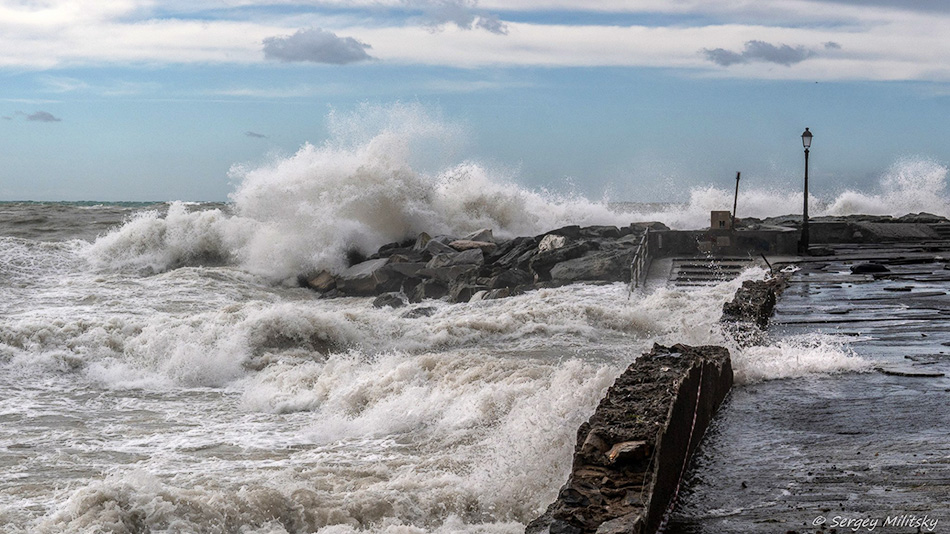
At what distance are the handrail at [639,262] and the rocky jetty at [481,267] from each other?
0.97 ft

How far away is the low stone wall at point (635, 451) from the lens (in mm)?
4867

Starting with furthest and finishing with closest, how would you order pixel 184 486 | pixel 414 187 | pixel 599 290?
1. pixel 414 187
2. pixel 599 290
3. pixel 184 486

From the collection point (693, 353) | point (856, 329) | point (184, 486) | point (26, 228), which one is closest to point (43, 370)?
point (184, 486)

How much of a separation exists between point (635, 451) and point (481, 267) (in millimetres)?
15811

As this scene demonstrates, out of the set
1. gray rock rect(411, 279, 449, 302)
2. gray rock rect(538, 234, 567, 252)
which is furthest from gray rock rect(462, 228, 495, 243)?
gray rock rect(411, 279, 449, 302)

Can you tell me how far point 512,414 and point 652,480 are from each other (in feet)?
11.6

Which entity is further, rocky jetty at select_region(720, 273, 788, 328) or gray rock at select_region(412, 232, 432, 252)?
gray rock at select_region(412, 232, 432, 252)

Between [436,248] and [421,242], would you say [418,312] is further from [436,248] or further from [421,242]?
[421,242]

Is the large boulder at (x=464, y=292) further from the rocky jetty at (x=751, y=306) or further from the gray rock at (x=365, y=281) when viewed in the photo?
the rocky jetty at (x=751, y=306)

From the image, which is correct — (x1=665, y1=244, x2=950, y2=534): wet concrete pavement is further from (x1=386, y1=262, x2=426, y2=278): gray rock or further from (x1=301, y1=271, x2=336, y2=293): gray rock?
(x1=301, y1=271, x2=336, y2=293): gray rock

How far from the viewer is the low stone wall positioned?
4.87 m

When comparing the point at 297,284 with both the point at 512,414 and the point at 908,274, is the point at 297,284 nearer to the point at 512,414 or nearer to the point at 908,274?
the point at 908,274

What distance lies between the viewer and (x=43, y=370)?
13.4 m

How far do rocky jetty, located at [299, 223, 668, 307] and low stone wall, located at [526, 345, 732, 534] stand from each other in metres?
11.9
